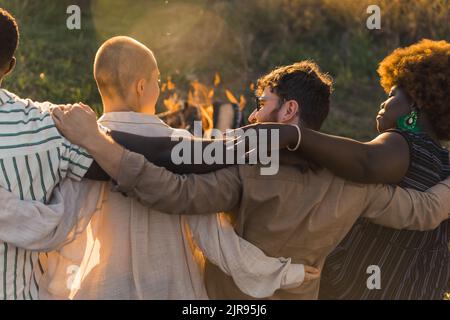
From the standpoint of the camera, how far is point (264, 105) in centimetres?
351

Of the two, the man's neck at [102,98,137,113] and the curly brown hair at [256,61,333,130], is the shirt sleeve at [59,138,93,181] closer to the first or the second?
the man's neck at [102,98,137,113]

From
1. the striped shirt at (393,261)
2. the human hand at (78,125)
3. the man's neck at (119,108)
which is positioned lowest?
the striped shirt at (393,261)

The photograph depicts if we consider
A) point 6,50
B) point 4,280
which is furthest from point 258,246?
point 6,50

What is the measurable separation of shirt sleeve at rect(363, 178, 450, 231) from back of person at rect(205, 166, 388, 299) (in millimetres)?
56

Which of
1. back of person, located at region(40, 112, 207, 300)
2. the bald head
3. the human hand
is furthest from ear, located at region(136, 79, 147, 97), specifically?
the human hand

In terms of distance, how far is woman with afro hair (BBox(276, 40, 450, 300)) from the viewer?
3.68 meters

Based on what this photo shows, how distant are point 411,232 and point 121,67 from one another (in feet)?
4.64

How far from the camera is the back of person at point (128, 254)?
3297mm

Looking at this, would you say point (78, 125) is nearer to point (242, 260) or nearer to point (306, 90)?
point (242, 260)

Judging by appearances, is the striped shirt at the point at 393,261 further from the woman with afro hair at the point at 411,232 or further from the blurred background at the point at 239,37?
the blurred background at the point at 239,37

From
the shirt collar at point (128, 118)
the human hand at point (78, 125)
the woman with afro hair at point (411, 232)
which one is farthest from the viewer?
the woman with afro hair at point (411, 232)

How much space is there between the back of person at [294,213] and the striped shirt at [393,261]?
381 mm

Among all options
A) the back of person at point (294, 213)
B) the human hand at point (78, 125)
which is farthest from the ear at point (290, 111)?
the human hand at point (78, 125)
